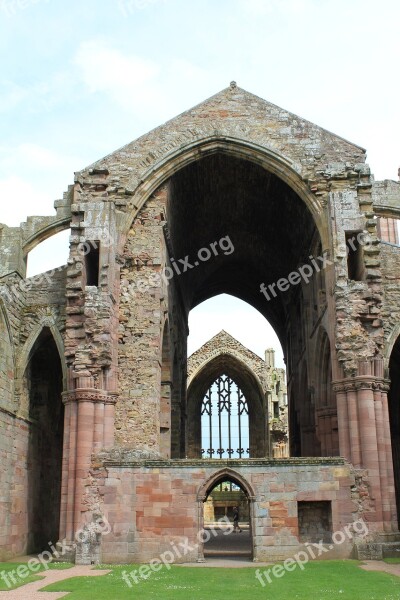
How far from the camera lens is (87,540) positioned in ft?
47.8

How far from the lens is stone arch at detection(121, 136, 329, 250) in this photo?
Result: 59.2ft

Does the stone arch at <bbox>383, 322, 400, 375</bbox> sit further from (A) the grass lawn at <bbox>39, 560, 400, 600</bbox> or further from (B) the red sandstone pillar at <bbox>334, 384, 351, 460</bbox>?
(A) the grass lawn at <bbox>39, 560, 400, 600</bbox>

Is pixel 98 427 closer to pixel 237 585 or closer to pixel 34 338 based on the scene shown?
pixel 34 338

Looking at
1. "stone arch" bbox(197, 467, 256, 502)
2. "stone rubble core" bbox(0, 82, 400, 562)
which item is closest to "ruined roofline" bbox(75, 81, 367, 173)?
"stone rubble core" bbox(0, 82, 400, 562)

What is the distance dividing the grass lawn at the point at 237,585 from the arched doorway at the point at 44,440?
6.62 m

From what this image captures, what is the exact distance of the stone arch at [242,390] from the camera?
131ft

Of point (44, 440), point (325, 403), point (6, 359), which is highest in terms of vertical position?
point (6, 359)

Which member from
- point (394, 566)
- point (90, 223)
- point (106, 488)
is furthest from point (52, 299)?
point (394, 566)

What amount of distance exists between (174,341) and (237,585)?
12447 millimetres

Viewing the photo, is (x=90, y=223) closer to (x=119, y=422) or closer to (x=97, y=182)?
(x=97, y=182)

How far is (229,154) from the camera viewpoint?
19094 millimetres
